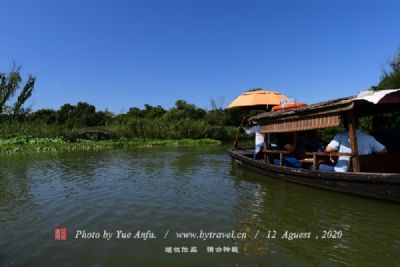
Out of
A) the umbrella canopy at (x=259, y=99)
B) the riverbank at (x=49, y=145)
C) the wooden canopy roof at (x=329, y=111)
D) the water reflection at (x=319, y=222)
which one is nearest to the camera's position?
the water reflection at (x=319, y=222)

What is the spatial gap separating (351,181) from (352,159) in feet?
1.78

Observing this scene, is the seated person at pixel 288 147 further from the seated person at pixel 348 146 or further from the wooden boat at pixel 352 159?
the seated person at pixel 348 146

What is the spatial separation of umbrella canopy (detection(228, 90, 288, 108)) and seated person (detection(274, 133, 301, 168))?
251 centimetres

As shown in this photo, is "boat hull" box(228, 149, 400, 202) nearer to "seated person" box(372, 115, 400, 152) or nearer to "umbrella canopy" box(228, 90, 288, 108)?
"seated person" box(372, 115, 400, 152)

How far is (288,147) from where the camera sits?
35.6 feet

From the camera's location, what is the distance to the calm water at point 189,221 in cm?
472

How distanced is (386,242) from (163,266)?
3.35 metres

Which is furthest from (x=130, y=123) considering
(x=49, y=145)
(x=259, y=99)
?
(x=259, y=99)

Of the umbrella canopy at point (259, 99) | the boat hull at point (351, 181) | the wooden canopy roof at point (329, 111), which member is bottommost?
the boat hull at point (351, 181)

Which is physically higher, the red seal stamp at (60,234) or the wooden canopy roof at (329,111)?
the wooden canopy roof at (329,111)

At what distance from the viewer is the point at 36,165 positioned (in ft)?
48.3

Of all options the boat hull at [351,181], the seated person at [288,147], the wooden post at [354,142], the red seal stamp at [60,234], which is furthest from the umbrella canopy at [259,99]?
the red seal stamp at [60,234]

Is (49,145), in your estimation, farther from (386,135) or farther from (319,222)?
(319,222)

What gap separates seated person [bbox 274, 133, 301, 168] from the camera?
34.3 ft
